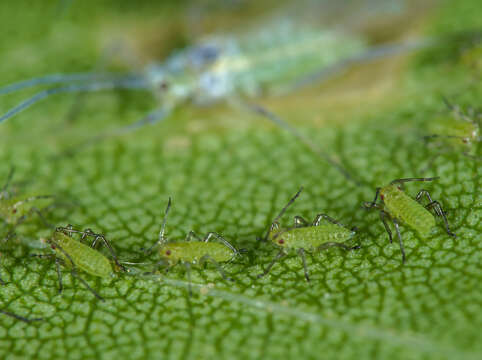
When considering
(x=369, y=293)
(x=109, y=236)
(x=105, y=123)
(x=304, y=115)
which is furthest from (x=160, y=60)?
(x=369, y=293)

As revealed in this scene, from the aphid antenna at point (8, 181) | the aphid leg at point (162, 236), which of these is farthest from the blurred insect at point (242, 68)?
the aphid leg at point (162, 236)

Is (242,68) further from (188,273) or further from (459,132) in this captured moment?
(188,273)

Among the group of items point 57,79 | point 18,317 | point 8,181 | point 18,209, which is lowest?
point 18,317

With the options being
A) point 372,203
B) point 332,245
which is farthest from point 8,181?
point 372,203

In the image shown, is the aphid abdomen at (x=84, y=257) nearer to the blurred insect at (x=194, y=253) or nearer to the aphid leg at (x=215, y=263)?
the blurred insect at (x=194, y=253)

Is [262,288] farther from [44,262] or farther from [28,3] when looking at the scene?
[28,3]
